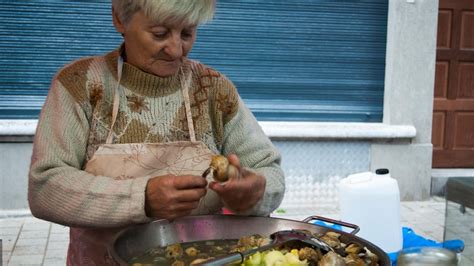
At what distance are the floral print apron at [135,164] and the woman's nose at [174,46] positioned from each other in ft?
0.60

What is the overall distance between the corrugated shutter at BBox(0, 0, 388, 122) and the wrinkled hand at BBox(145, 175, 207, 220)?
438 cm

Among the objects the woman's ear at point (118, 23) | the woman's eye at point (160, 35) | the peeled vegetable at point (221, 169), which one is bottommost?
the peeled vegetable at point (221, 169)

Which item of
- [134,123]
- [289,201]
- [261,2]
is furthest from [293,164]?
[134,123]

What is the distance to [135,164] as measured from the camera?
1873mm

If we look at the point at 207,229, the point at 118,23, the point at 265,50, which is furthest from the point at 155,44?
the point at 265,50

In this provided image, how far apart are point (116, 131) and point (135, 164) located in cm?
12

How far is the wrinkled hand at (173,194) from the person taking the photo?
1.56m

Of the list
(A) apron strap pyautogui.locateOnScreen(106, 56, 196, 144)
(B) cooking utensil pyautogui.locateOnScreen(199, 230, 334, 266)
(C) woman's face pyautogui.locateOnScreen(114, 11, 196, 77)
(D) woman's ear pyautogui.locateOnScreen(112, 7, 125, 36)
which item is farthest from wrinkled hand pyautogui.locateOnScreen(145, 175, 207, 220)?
(D) woman's ear pyautogui.locateOnScreen(112, 7, 125, 36)

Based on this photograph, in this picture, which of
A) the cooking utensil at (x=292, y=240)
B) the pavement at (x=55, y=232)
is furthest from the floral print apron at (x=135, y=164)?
the pavement at (x=55, y=232)

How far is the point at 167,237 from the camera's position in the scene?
5.64 feet

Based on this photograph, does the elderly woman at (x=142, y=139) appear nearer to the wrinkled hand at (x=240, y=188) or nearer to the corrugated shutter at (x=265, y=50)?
the wrinkled hand at (x=240, y=188)

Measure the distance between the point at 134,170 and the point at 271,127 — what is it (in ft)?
13.9

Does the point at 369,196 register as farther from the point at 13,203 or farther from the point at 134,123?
the point at 13,203

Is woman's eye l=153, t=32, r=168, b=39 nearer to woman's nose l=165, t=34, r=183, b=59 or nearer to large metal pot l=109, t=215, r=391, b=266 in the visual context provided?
woman's nose l=165, t=34, r=183, b=59
